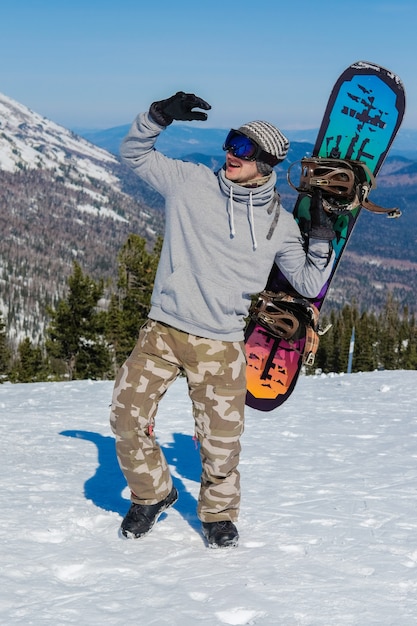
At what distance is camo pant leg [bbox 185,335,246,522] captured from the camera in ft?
13.2

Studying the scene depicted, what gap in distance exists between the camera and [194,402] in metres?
4.20

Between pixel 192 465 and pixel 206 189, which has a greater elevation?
pixel 206 189

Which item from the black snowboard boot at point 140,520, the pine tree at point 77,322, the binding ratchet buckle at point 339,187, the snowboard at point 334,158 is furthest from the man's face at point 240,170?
the pine tree at point 77,322

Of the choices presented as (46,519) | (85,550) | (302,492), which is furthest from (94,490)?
(302,492)

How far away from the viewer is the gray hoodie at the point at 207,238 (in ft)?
12.8

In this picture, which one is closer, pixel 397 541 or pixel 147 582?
pixel 147 582

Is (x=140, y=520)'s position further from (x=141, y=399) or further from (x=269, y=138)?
(x=269, y=138)

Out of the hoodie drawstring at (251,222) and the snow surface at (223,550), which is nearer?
the snow surface at (223,550)

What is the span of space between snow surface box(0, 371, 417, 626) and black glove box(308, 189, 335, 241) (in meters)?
2.06

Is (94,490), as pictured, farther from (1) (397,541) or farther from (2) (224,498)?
(1) (397,541)

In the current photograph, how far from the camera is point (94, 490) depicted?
529cm

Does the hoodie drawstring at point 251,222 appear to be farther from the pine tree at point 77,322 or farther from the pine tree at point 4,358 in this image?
the pine tree at point 4,358

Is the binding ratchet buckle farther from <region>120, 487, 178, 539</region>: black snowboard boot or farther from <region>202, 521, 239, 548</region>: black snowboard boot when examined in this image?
<region>120, 487, 178, 539</region>: black snowboard boot

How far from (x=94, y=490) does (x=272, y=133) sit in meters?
3.22
